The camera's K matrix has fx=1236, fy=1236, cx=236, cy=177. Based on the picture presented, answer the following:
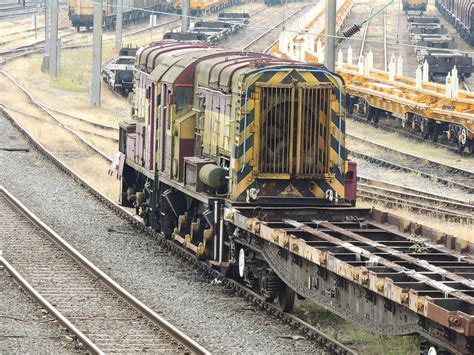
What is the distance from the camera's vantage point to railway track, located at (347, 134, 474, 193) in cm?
2720

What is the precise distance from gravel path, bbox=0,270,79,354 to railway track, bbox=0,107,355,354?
2.74 metres

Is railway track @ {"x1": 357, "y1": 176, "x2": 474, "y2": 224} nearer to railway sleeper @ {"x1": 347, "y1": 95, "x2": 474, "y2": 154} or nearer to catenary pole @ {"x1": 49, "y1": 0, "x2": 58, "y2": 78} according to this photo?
railway sleeper @ {"x1": 347, "y1": 95, "x2": 474, "y2": 154}

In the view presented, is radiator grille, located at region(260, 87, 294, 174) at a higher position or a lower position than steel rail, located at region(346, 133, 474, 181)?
higher

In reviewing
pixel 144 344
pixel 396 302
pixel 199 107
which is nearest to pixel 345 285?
pixel 396 302

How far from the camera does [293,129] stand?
16.8 metres

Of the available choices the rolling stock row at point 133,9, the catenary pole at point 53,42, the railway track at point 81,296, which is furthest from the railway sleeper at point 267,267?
the rolling stock row at point 133,9

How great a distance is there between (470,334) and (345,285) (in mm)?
2877

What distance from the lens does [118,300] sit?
53.8 feet

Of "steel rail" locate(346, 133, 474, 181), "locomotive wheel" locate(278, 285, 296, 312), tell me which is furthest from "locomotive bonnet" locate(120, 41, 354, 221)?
"steel rail" locate(346, 133, 474, 181)

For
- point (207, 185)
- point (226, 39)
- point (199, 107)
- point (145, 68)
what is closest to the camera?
point (207, 185)

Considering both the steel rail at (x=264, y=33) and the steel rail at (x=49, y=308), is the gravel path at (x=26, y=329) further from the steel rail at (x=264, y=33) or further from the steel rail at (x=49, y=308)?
the steel rail at (x=264, y=33)

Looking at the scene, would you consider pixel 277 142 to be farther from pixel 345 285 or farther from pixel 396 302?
pixel 396 302

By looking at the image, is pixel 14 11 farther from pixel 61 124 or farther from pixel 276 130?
pixel 276 130

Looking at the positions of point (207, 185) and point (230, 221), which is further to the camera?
point (207, 185)
